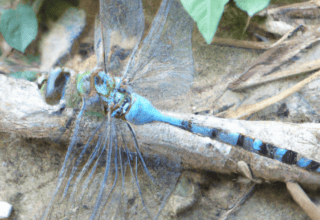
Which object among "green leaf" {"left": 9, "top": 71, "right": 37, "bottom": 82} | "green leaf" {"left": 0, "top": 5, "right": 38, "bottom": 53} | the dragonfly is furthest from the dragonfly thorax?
"green leaf" {"left": 0, "top": 5, "right": 38, "bottom": 53}

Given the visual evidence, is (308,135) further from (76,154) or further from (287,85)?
(76,154)

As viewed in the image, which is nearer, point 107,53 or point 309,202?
point 309,202

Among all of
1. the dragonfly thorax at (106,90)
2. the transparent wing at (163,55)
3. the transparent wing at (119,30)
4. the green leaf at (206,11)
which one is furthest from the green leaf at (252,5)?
the dragonfly thorax at (106,90)

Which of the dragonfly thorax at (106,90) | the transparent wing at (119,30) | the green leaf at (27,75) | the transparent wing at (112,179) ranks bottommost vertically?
the transparent wing at (112,179)

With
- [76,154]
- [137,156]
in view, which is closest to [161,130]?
[137,156]

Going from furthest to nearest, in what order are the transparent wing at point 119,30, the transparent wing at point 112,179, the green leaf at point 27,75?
1. the green leaf at point 27,75
2. the transparent wing at point 119,30
3. the transparent wing at point 112,179

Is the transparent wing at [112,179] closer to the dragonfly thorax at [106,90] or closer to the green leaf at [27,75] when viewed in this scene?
the dragonfly thorax at [106,90]
